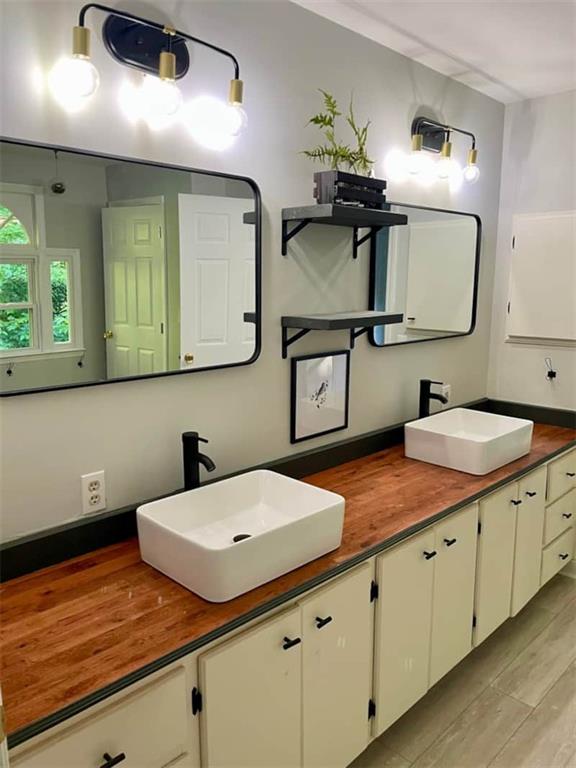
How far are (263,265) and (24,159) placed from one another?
845 mm

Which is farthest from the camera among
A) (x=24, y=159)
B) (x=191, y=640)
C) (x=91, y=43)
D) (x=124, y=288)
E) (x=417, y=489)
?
(x=417, y=489)

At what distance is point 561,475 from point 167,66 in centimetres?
238

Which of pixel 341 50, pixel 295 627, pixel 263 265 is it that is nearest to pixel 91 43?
pixel 263 265

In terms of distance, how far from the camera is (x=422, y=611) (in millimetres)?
2012

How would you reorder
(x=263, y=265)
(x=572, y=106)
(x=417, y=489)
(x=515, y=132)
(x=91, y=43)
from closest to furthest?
(x=91, y=43), (x=263, y=265), (x=417, y=489), (x=572, y=106), (x=515, y=132)

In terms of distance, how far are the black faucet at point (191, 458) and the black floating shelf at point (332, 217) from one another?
2.46 feet

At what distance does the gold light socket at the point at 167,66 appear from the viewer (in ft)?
5.25

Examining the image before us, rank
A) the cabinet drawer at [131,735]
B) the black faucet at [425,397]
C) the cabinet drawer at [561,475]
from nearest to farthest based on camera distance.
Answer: the cabinet drawer at [131,735], the cabinet drawer at [561,475], the black faucet at [425,397]

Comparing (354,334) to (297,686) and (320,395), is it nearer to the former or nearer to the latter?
(320,395)

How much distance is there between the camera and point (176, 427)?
6.25ft

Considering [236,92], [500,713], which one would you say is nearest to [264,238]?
[236,92]

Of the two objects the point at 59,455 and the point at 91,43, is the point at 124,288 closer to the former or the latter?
the point at 59,455

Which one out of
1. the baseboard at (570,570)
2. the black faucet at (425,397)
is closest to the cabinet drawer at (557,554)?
the baseboard at (570,570)

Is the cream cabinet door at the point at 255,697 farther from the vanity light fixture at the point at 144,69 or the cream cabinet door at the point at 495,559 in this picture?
the vanity light fixture at the point at 144,69
